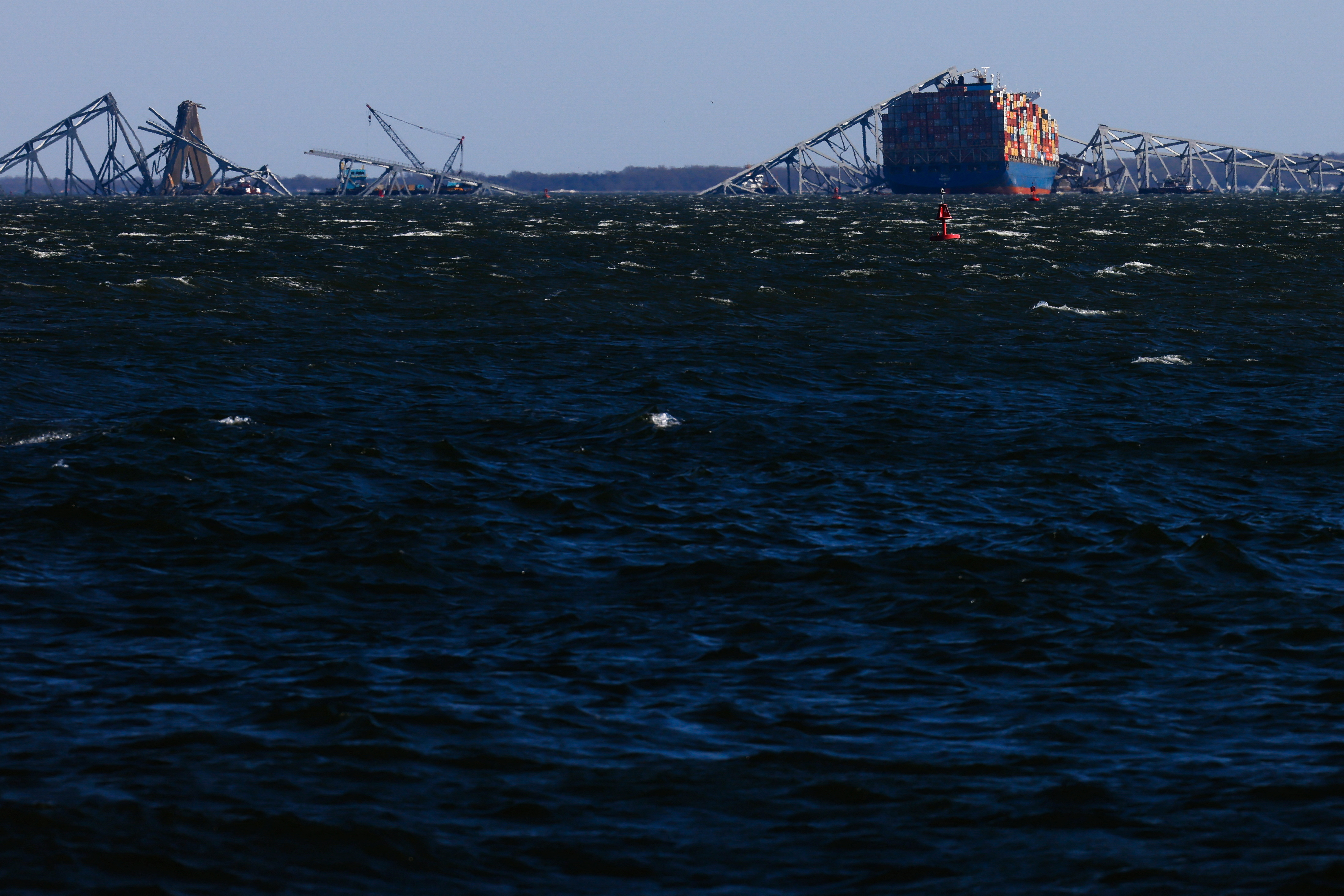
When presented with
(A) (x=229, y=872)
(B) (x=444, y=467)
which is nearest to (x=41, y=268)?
(B) (x=444, y=467)

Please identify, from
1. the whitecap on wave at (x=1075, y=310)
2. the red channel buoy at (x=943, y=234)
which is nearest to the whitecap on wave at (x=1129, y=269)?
the whitecap on wave at (x=1075, y=310)

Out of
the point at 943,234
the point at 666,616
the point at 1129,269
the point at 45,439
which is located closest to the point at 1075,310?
the point at 1129,269

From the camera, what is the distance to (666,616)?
18531 mm

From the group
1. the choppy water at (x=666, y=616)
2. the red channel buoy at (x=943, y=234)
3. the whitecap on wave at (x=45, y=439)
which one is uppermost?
the red channel buoy at (x=943, y=234)

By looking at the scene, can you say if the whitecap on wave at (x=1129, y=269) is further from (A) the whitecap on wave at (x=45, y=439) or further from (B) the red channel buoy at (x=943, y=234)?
(A) the whitecap on wave at (x=45, y=439)

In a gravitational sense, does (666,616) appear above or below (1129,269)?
below

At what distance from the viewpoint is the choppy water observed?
41.0 feet

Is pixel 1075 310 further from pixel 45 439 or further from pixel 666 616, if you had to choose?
pixel 666 616

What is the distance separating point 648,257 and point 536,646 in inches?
2488

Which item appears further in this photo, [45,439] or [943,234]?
[943,234]

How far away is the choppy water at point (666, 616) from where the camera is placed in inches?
492

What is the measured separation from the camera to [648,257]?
260 feet

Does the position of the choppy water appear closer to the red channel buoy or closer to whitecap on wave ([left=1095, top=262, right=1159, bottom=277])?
whitecap on wave ([left=1095, top=262, right=1159, bottom=277])

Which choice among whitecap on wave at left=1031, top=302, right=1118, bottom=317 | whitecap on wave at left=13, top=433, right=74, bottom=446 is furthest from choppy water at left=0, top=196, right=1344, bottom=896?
whitecap on wave at left=1031, top=302, right=1118, bottom=317
